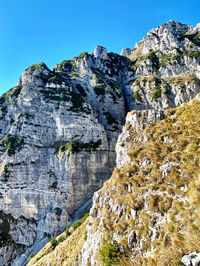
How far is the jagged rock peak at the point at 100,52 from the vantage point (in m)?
140

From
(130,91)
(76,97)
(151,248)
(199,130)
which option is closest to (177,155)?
(199,130)

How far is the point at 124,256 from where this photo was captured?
21.0 m

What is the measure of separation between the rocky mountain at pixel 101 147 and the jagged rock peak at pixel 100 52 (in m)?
0.93

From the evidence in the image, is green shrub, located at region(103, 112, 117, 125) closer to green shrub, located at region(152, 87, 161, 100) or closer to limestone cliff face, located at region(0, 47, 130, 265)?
limestone cliff face, located at region(0, 47, 130, 265)

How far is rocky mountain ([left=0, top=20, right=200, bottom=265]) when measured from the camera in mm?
24859

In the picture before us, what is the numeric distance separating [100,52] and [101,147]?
3676 inches

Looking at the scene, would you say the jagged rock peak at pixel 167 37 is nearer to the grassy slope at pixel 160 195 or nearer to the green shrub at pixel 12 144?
the green shrub at pixel 12 144

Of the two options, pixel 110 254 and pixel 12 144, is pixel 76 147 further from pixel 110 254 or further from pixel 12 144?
pixel 110 254

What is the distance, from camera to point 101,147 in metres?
78.0

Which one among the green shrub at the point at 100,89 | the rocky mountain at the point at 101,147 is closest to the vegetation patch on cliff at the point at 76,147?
the rocky mountain at the point at 101,147

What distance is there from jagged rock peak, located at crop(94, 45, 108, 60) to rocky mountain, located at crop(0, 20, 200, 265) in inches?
36.5

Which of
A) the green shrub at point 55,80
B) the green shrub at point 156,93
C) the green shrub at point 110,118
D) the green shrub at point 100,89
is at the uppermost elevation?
the green shrub at point 55,80

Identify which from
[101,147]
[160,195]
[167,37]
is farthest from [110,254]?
[167,37]

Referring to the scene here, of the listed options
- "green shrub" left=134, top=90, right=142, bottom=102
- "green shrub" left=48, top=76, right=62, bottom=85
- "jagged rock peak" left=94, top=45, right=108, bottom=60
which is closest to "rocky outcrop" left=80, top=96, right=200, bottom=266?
"green shrub" left=134, top=90, right=142, bottom=102
